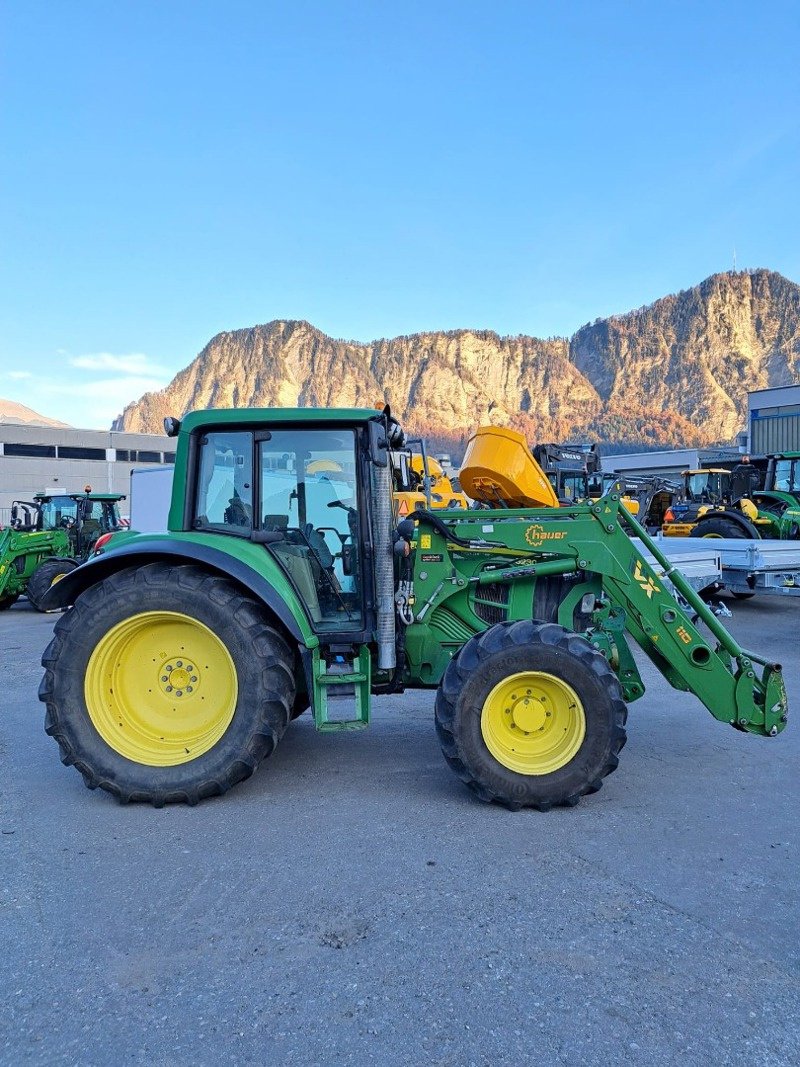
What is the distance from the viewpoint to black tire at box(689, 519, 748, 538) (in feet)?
42.0

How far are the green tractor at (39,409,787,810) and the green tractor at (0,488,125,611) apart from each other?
8.66 meters

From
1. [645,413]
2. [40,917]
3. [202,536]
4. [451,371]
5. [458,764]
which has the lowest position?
[40,917]

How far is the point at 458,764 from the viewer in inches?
147

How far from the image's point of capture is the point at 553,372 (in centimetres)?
11925

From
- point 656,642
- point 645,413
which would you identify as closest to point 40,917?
point 656,642

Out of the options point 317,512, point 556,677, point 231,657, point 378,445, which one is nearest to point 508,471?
point 378,445

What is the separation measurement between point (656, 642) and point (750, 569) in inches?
240

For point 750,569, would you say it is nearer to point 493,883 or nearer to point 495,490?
point 495,490

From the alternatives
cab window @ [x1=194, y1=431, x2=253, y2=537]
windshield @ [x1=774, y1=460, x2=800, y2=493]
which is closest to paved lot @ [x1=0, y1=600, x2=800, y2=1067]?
cab window @ [x1=194, y1=431, x2=253, y2=537]

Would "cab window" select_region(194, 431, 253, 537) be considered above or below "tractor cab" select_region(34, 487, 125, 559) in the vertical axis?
above

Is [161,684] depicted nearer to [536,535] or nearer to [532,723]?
[532,723]

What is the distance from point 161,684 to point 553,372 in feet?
398

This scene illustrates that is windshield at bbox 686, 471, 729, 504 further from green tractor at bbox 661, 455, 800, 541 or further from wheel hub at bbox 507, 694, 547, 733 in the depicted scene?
wheel hub at bbox 507, 694, 547, 733

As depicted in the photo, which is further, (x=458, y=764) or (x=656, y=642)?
(x=656, y=642)
